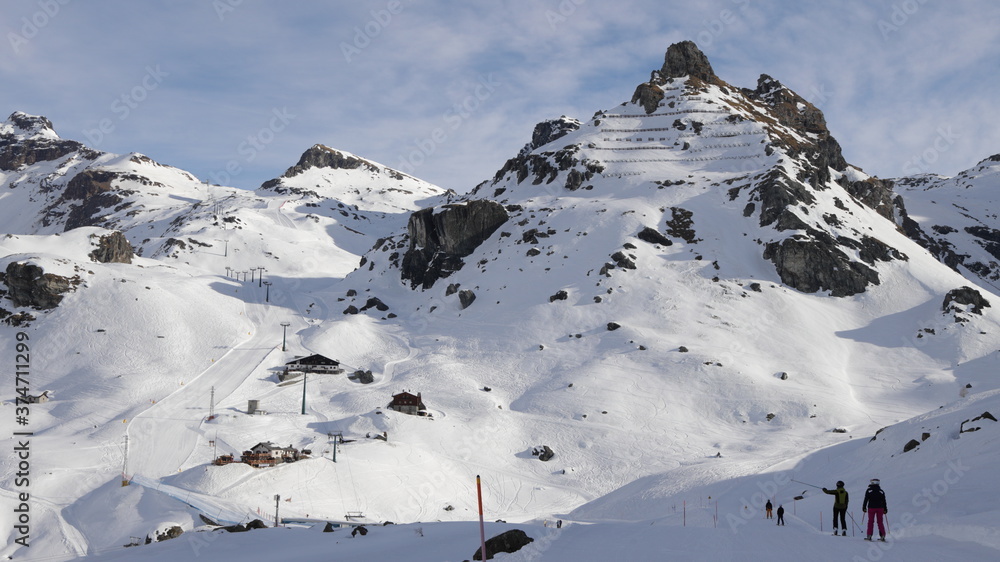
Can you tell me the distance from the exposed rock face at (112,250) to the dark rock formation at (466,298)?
67.4 metres

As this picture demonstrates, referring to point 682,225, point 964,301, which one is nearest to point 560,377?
point 682,225

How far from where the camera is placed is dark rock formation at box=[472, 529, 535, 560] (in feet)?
59.3

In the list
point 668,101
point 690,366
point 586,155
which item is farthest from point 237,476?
point 668,101

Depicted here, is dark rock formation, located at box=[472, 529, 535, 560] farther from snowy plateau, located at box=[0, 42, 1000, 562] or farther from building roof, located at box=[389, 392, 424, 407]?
building roof, located at box=[389, 392, 424, 407]

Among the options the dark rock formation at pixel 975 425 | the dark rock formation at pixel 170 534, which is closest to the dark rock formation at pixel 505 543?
the dark rock formation at pixel 975 425

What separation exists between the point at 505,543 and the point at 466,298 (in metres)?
76.4

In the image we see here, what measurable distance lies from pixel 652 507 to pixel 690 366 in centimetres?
3294

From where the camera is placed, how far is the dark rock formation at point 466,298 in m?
94.2

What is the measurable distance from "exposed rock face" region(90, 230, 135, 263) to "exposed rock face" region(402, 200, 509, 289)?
5234 centimetres

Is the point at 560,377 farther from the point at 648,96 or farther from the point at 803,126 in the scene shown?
the point at 803,126

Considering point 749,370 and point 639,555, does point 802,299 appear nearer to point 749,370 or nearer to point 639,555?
point 749,370

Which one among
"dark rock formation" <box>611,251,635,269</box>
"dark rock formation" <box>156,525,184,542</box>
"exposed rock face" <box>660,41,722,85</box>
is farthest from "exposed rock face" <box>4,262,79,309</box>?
"exposed rock face" <box>660,41,722,85</box>

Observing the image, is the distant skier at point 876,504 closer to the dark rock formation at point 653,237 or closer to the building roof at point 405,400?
the building roof at point 405,400

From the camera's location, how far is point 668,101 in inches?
5871
